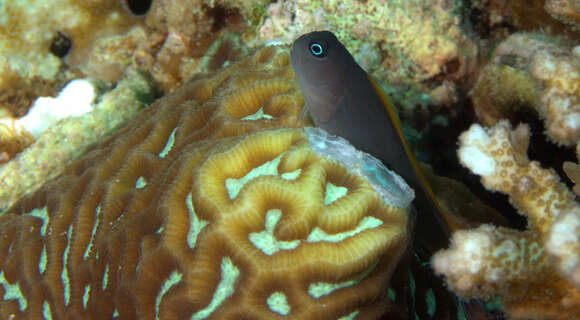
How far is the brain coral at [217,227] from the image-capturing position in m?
1.87

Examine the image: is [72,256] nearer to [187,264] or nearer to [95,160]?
[95,160]

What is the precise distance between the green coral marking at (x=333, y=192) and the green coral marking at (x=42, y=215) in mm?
2305

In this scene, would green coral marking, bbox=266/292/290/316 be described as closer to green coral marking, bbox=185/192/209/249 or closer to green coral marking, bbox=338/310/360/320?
green coral marking, bbox=338/310/360/320

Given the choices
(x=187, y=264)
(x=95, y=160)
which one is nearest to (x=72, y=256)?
(x=95, y=160)

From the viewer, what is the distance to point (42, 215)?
10.3ft

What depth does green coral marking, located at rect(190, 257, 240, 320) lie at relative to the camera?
6.40ft

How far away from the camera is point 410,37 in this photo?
3.51m

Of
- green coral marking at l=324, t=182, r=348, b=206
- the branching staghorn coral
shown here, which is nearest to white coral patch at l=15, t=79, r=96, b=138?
green coral marking at l=324, t=182, r=348, b=206

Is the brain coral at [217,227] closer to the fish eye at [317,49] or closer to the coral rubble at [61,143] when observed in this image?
the fish eye at [317,49]

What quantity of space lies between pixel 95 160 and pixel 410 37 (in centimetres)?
297

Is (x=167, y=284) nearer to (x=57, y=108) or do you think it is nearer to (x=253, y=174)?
(x=253, y=174)

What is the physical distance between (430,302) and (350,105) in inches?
55.1

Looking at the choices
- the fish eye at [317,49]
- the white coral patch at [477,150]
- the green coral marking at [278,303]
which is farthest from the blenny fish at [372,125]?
the green coral marking at [278,303]

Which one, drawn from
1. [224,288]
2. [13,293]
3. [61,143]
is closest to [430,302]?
[224,288]
